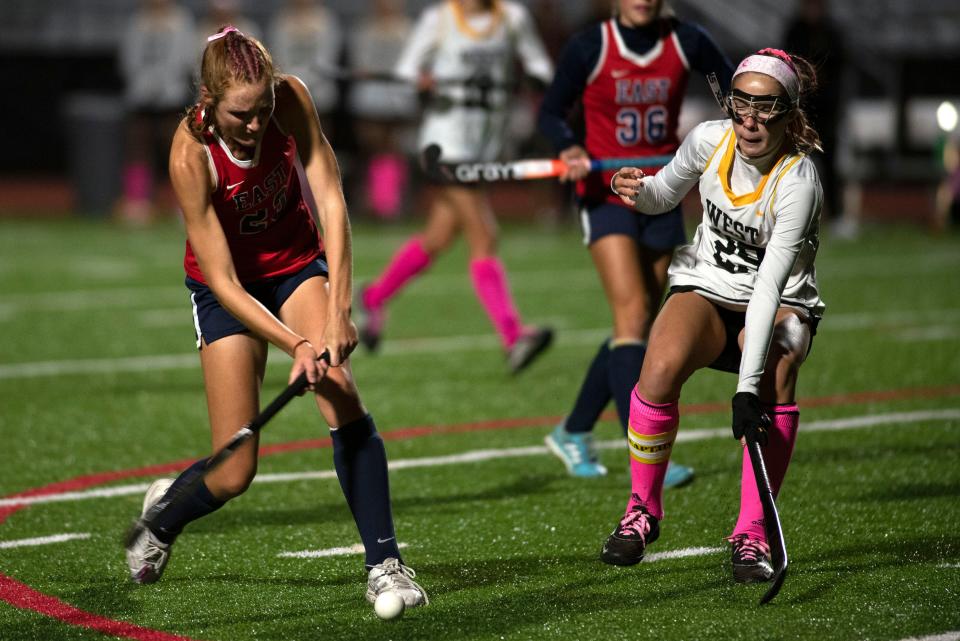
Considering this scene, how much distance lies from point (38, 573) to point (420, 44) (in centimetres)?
471

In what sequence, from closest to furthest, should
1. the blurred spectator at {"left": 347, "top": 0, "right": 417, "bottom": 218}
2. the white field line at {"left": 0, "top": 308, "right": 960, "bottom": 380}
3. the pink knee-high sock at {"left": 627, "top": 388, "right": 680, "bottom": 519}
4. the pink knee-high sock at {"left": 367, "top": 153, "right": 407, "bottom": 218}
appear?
the pink knee-high sock at {"left": 627, "top": 388, "right": 680, "bottom": 519}
the white field line at {"left": 0, "top": 308, "right": 960, "bottom": 380}
the blurred spectator at {"left": 347, "top": 0, "right": 417, "bottom": 218}
the pink knee-high sock at {"left": 367, "top": 153, "right": 407, "bottom": 218}

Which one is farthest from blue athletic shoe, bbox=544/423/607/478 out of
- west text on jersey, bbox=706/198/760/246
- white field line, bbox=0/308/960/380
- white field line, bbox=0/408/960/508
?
white field line, bbox=0/308/960/380

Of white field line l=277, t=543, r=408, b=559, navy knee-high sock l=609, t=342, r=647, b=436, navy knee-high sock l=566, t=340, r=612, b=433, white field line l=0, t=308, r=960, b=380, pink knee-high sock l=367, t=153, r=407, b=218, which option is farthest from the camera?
pink knee-high sock l=367, t=153, r=407, b=218

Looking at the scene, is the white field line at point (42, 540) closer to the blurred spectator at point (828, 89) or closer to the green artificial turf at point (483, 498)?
the green artificial turf at point (483, 498)

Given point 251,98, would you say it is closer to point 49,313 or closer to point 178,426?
point 178,426

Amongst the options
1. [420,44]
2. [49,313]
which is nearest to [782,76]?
[420,44]

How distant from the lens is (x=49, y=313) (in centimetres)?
1004

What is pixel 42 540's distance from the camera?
462 centimetres

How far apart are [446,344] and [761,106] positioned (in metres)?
4.94

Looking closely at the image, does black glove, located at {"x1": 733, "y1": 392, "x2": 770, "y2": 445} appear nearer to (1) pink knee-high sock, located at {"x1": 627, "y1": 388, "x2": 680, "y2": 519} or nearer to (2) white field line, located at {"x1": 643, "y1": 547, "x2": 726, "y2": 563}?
(1) pink knee-high sock, located at {"x1": 627, "y1": 388, "x2": 680, "y2": 519}

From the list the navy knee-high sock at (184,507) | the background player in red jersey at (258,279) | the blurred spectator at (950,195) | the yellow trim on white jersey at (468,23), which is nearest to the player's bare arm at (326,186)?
the background player in red jersey at (258,279)

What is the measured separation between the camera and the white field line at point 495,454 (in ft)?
17.1

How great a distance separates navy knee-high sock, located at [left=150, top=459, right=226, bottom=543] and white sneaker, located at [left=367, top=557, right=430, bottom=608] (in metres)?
0.49

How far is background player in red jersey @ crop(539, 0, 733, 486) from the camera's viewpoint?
530cm
